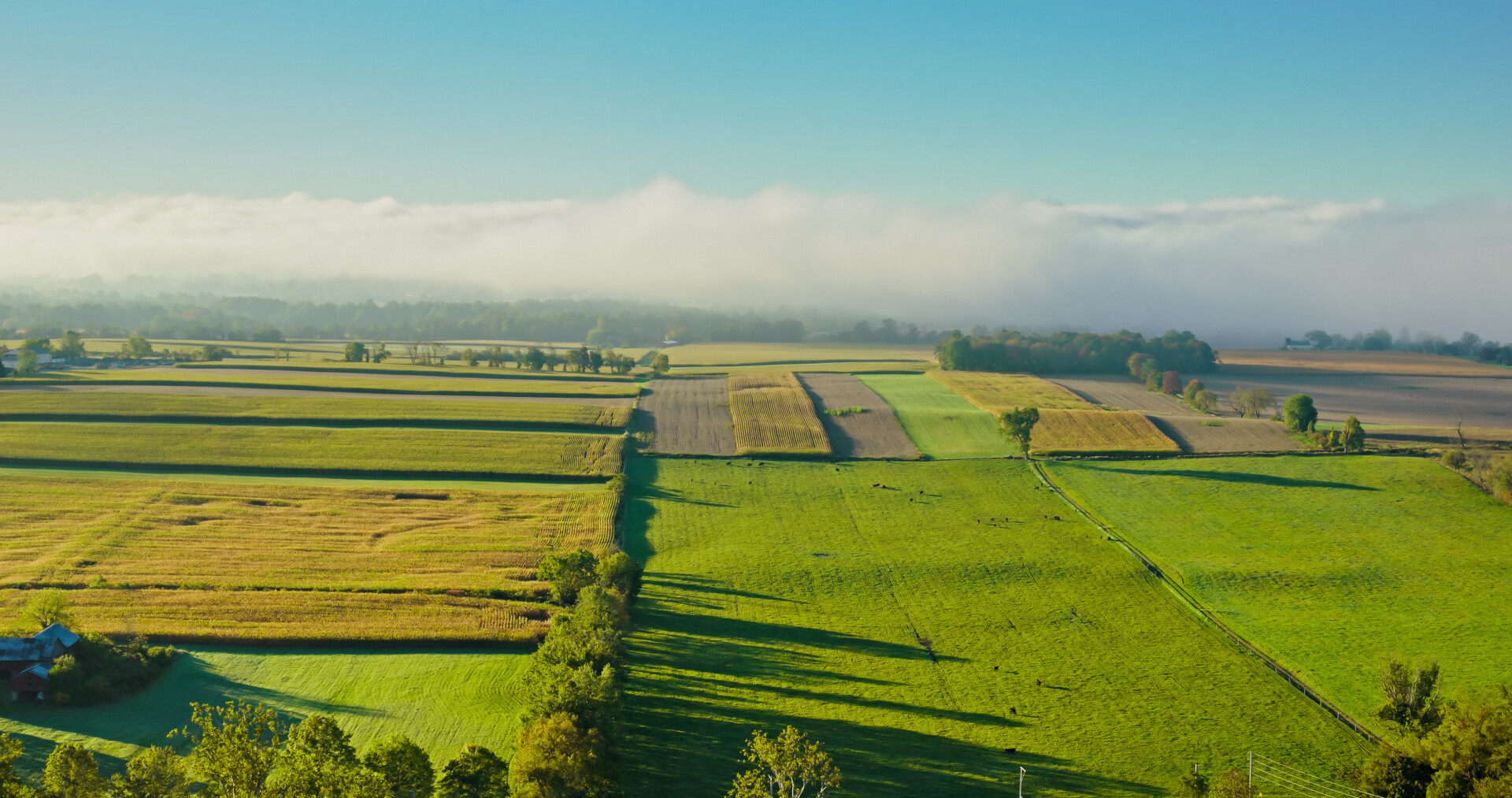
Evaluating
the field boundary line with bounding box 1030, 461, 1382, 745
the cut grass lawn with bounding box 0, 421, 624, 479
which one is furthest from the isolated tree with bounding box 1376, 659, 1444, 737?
the cut grass lawn with bounding box 0, 421, 624, 479

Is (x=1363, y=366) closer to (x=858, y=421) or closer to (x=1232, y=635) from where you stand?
(x=858, y=421)

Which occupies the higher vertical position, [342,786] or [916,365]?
[916,365]

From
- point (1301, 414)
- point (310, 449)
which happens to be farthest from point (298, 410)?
point (1301, 414)

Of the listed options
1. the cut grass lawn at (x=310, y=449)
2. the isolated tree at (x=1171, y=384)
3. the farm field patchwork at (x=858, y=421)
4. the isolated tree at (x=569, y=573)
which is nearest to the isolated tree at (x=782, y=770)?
the isolated tree at (x=569, y=573)

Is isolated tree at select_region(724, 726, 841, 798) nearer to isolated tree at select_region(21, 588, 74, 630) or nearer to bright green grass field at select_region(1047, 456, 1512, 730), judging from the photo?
bright green grass field at select_region(1047, 456, 1512, 730)

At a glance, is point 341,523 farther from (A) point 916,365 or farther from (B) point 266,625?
(A) point 916,365

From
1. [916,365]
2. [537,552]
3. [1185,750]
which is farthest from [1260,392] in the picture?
[537,552]
